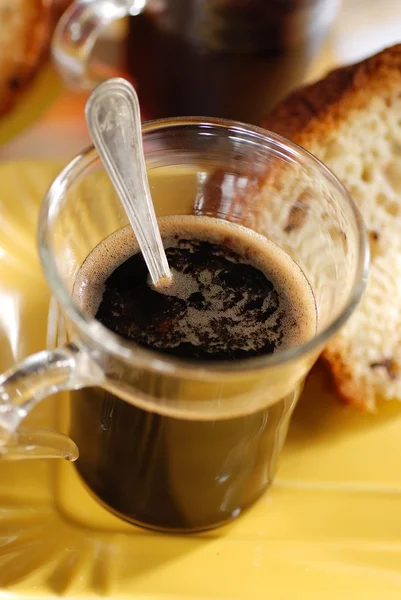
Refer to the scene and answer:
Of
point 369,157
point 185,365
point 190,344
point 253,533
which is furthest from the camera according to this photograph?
point 369,157

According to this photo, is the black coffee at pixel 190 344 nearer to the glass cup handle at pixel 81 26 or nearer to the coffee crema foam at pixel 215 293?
the coffee crema foam at pixel 215 293

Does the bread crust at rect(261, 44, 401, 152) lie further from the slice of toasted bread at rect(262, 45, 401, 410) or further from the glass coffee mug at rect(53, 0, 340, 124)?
the glass coffee mug at rect(53, 0, 340, 124)

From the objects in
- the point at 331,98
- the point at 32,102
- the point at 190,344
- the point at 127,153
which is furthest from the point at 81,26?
the point at 190,344

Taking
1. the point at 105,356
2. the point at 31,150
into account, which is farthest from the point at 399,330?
the point at 31,150

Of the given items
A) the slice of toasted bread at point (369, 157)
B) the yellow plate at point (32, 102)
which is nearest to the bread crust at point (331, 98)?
the slice of toasted bread at point (369, 157)

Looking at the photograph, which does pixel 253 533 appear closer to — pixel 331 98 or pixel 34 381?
pixel 34 381

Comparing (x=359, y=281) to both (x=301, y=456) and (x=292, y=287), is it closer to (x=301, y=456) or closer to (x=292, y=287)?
(x=292, y=287)
